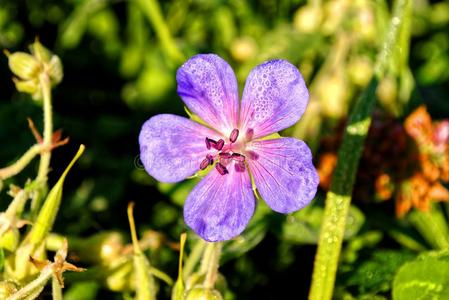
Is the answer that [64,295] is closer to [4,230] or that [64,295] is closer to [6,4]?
[4,230]

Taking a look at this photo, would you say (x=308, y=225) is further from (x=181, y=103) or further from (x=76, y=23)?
(x=76, y=23)

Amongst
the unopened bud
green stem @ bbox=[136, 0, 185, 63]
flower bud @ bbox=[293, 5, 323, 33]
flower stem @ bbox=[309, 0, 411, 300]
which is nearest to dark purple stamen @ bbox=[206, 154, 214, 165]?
flower stem @ bbox=[309, 0, 411, 300]

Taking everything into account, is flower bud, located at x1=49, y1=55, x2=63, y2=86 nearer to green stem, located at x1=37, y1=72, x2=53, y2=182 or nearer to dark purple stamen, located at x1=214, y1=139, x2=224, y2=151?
green stem, located at x1=37, y1=72, x2=53, y2=182

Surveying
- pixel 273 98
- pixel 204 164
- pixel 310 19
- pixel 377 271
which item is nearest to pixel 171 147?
pixel 204 164

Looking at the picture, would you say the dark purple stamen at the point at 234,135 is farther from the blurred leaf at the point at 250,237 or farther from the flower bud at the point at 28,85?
the flower bud at the point at 28,85

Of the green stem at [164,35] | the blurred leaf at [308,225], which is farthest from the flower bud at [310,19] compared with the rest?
the blurred leaf at [308,225]

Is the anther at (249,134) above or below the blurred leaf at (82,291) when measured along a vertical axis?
above
